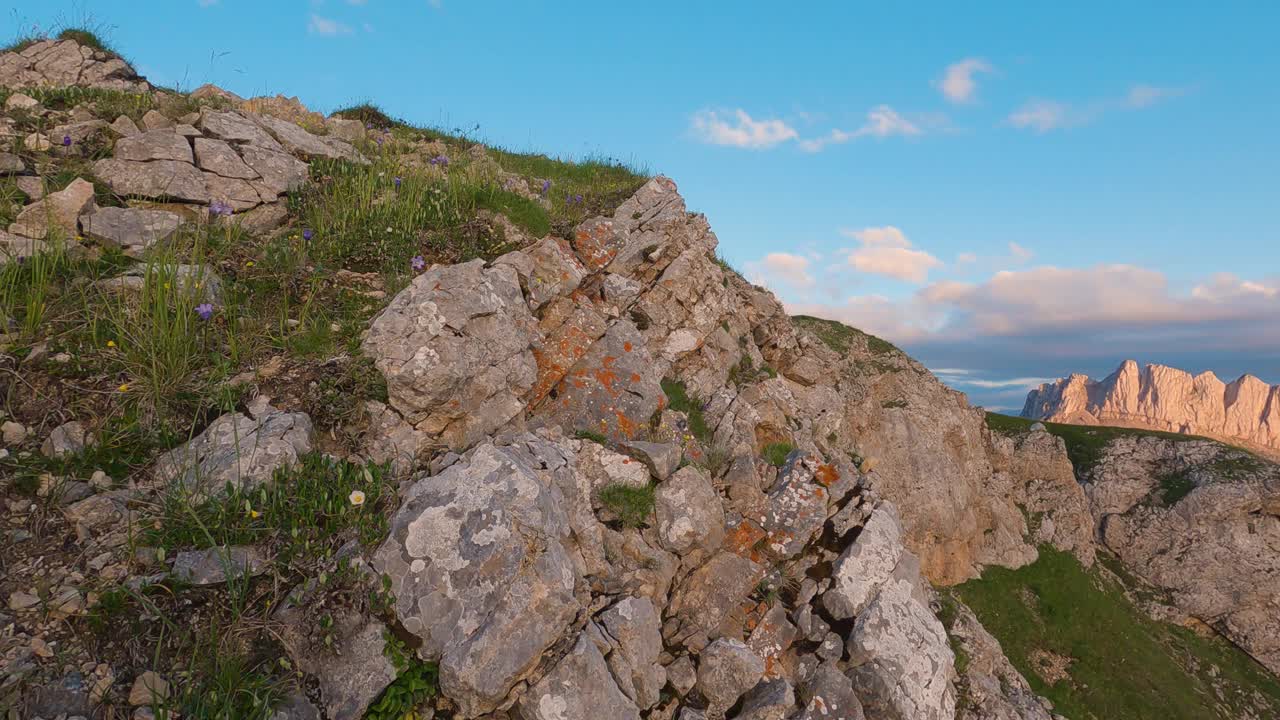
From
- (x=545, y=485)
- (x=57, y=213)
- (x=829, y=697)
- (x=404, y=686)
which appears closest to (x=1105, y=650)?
(x=829, y=697)

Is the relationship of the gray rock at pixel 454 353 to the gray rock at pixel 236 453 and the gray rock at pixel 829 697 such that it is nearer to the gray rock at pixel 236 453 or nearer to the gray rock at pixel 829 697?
the gray rock at pixel 236 453

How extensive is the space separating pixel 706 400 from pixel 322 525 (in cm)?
777

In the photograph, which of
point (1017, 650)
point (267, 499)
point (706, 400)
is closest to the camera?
point (267, 499)

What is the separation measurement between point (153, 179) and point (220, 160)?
1226 millimetres

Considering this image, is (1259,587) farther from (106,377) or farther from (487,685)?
(106,377)

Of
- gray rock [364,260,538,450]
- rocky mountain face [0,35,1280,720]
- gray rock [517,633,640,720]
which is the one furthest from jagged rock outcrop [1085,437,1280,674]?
gray rock [364,260,538,450]

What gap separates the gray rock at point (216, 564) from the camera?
5129 mm

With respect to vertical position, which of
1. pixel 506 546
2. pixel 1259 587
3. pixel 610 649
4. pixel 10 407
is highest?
pixel 10 407

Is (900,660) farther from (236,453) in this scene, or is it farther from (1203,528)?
(1203,528)

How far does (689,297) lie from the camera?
13.3m

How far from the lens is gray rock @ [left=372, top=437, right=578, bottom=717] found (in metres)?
5.46

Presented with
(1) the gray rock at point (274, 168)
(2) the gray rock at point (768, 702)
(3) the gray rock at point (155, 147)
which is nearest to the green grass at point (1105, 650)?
(2) the gray rock at point (768, 702)

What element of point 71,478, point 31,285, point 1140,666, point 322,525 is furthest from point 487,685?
point 1140,666

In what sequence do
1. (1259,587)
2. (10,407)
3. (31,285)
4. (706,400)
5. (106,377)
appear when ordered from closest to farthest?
(10,407)
(106,377)
(31,285)
(706,400)
(1259,587)
